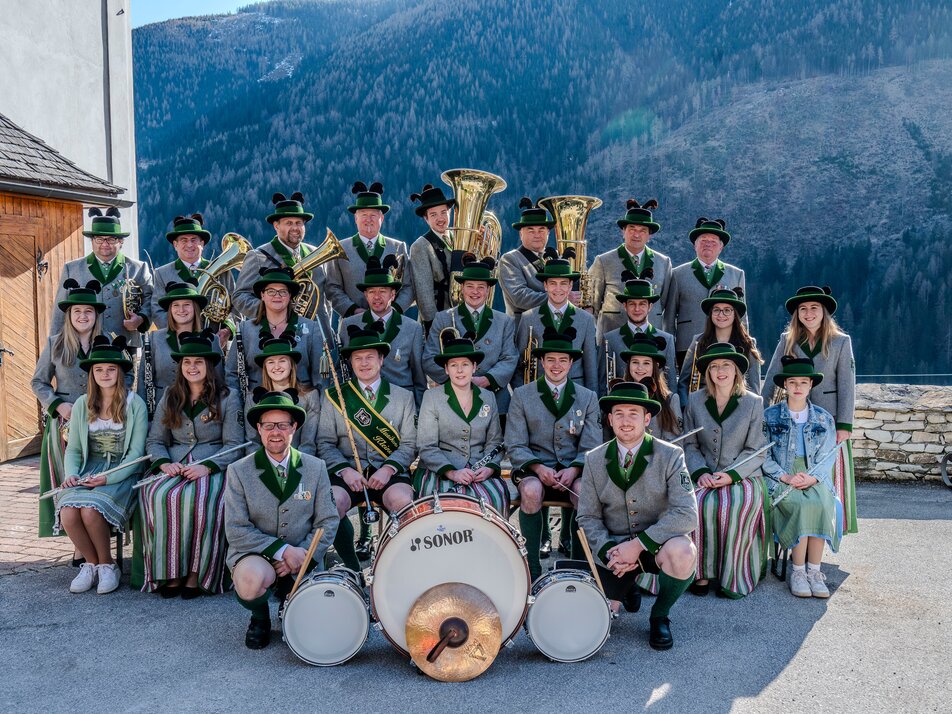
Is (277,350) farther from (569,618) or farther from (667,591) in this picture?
(667,591)

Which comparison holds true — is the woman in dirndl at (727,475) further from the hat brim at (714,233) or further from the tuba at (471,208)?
the tuba at (471,208)

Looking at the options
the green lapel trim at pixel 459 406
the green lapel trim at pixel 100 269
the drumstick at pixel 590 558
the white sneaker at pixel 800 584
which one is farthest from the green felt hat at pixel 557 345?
the green lapel trim at pixel 100 269

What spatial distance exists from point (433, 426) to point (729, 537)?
6.34ft

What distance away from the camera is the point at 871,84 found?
31.6m

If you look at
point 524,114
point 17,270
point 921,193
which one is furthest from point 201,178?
point 921,193

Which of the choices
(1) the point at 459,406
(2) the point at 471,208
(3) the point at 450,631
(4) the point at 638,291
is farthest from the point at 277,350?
(4) the point at 638,291

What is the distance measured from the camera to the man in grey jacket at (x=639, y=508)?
4.30 meters

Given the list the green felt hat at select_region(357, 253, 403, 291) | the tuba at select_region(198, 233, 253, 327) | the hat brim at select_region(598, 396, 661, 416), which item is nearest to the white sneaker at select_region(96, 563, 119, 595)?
the tuba at select_region(198, 233, 253, 327)

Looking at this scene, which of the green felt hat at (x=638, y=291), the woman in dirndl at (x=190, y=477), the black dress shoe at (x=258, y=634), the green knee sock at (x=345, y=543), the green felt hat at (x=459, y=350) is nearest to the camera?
the black dress shoe at (x=258, y=634)

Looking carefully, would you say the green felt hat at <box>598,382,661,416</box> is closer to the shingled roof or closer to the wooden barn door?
the shingled roof

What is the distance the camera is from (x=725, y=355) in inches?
205

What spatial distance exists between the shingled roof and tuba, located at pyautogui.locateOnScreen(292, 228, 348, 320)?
3824 mm

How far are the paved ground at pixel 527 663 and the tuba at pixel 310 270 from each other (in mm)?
2223

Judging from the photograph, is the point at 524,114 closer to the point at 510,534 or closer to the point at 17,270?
the point at 17,270
